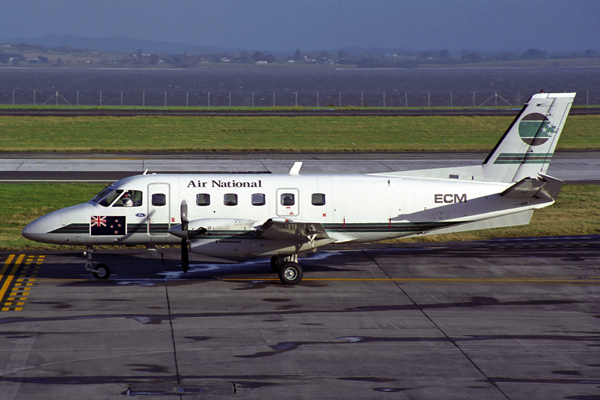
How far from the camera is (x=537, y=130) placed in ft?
80.1

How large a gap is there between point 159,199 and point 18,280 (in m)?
5.35

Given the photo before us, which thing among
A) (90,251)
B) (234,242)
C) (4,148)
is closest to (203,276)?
(234,242)

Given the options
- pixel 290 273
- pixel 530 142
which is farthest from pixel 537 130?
pixel 290 273

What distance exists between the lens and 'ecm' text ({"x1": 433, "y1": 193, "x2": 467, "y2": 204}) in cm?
2327

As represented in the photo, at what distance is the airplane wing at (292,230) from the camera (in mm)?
21214

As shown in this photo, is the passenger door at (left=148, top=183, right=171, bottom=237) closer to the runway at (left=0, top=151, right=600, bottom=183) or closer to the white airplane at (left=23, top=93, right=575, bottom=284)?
the white airplane at (left=23, top=93, right=575, bottom=284)

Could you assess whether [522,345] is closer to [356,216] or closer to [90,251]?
[356,216]

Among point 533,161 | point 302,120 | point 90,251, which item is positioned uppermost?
point 302,120

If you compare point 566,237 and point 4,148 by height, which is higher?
point 4,148

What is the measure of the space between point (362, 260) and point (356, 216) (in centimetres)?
341

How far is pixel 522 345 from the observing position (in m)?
17.0

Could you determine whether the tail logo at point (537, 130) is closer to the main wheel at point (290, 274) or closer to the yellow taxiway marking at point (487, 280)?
the yellow taxiway marking at point (487, 280)

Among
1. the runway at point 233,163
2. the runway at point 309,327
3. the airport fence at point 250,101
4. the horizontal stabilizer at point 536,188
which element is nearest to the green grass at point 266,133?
the runway at point 233,163

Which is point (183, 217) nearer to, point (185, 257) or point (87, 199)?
point (185, 257)
